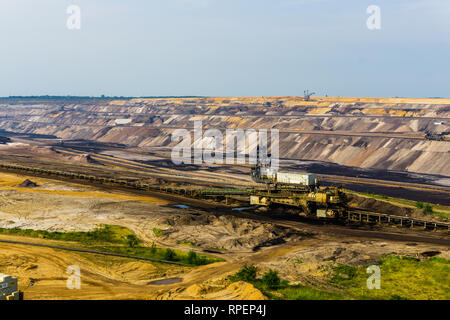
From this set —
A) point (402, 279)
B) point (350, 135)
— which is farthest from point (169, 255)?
point (350, 135)

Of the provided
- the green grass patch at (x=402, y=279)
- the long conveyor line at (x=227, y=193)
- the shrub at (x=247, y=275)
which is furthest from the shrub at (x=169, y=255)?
the long conveyor line at (x=227, y=193)

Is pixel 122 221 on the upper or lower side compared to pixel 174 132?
lower

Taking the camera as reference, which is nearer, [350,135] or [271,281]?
[271,281]

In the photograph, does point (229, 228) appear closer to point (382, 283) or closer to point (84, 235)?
point (84, 235)

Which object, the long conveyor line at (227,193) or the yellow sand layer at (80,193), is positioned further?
the yellow sand layer at (80,193)

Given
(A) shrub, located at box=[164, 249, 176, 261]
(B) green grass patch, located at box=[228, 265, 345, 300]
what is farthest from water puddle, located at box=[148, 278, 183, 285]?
(A) shrub, located at box=[164, 249, 176, 261]

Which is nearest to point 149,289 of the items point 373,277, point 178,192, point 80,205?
point 373,277

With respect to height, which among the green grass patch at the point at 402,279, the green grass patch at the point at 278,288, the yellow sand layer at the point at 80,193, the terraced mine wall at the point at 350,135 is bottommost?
the green grass patch at the point at 402,279

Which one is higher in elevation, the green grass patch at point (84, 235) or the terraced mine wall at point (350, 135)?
the terraced mine wall at point (350, 135)

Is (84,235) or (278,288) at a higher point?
(84,235)

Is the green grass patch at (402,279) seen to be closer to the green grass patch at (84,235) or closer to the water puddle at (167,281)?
the water puddle at (167,281)
